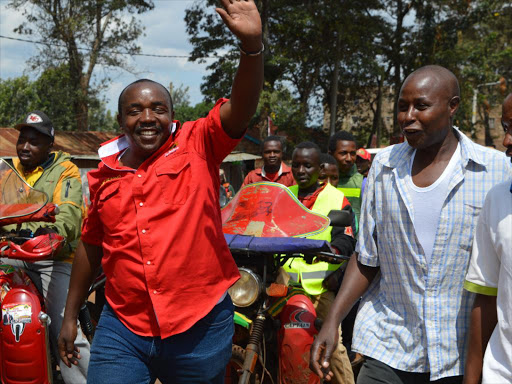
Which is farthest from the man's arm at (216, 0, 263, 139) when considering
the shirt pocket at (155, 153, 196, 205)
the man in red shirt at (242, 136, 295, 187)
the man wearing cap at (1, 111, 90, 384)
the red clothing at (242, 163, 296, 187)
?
the man in red shirt at (242, 136, 295, 187)

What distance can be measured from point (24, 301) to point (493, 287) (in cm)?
299

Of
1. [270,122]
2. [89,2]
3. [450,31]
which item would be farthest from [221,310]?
Answer: [450,31]

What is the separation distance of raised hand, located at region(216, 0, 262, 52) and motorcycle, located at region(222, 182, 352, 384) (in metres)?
1.49

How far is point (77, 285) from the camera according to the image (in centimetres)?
287

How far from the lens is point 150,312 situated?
247cm

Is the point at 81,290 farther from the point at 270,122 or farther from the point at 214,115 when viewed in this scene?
the point at 270,122

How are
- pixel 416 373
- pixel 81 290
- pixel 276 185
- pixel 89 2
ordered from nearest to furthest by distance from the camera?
pixel 416 373 → pixel 81 290 → pixel 276 185 → pixel 89 2

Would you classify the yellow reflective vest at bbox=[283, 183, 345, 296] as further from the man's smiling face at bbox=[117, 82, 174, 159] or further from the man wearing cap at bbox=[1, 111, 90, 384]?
the man's smiling face at bbox=[117, 82, 174, 159]

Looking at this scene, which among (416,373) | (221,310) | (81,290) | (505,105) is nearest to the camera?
(505,105)

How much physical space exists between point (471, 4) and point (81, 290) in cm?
2645

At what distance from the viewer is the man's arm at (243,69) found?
224cm

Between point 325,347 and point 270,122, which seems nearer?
point 325,347

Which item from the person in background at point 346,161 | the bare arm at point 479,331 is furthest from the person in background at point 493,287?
the person in background at point 346,161

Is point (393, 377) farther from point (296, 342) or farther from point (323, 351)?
Result: point (296, 342)
